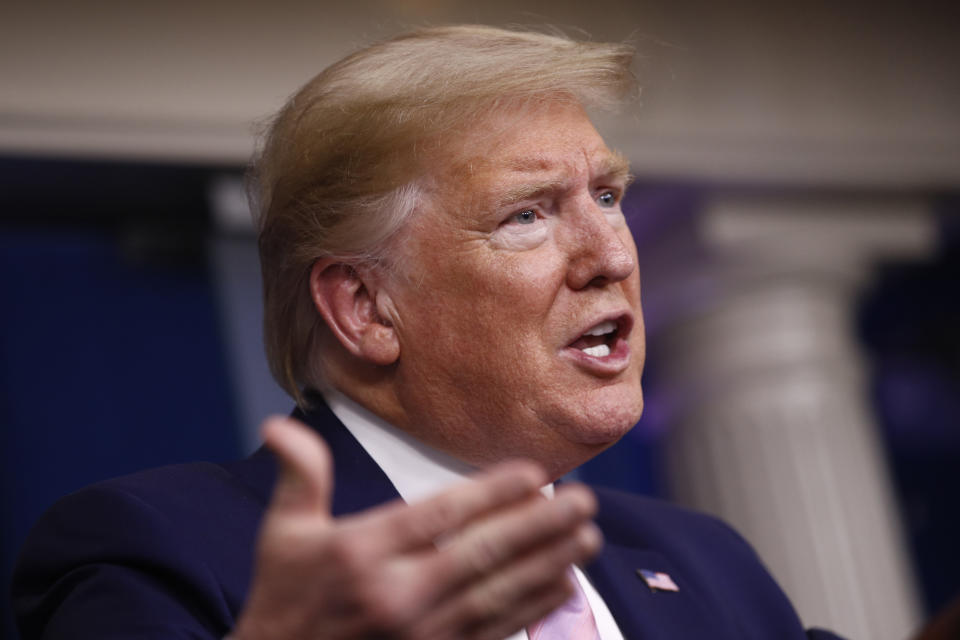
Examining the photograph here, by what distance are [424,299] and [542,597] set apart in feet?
2.41

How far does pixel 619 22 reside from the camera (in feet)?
12.3

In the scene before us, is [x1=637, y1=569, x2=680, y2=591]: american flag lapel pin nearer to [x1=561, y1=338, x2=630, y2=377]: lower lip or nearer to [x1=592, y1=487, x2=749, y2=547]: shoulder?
[x1=592, y1=487, x2=749, y2=547]: shoulder

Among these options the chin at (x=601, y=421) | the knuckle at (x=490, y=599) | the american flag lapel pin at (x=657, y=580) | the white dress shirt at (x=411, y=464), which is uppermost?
the knuckle at (x=490, y=599)

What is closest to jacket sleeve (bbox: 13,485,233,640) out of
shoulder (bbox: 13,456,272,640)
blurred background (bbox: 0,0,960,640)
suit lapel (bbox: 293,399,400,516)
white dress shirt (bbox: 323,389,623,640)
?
shoulder (bbox: 13,456,272,640)

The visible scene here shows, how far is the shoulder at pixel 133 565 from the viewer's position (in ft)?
3.58

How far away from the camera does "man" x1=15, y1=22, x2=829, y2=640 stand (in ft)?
3.95

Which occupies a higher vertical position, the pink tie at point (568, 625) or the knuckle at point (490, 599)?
the knuckle at point (490, 599)

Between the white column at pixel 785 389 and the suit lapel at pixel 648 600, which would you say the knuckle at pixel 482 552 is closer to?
the suit lapel at pixel 648 600

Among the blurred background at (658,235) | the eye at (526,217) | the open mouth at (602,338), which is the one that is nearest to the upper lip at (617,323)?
the open mouth at (602,338)

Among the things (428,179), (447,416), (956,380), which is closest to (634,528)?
(447,416)

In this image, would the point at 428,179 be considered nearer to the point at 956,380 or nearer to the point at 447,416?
the point at 447,416

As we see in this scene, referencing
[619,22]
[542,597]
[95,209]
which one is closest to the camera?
[542,597]

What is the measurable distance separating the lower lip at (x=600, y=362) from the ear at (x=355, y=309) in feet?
0.79

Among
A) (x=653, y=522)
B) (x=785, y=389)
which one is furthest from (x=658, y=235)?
(x=653, y=522)
